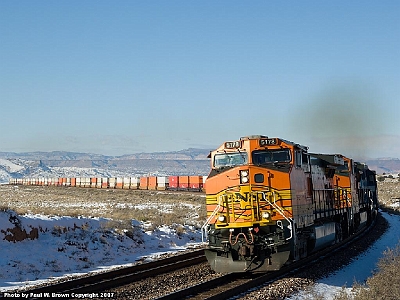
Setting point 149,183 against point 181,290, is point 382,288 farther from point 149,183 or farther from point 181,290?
point 149,183

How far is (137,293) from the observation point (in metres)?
12.5

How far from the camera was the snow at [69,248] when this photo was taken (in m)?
16.1

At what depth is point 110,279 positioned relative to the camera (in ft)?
47.0

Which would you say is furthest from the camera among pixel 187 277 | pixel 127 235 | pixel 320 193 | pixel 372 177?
pixel 372 177

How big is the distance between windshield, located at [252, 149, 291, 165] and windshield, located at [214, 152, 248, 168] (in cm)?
33

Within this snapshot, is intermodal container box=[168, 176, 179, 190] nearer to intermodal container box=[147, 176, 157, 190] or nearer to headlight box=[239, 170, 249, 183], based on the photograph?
intermodal container box=[147, 176, 157, 190]

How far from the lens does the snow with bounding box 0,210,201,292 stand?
52.7ft

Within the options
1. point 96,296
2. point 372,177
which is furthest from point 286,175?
point 372,177

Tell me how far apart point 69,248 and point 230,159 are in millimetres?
7583

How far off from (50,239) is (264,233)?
9.05 m

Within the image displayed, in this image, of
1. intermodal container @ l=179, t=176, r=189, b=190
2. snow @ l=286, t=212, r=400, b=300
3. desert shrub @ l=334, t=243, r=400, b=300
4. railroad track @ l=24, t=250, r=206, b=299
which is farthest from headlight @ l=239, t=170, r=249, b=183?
intermodal container @ l=179, t=176, r=189, b=190

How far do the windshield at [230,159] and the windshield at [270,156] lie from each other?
332 mm

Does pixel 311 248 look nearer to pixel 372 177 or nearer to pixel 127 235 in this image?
pixel 127 235

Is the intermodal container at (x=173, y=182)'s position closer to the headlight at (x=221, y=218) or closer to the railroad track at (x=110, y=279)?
the railroad track at (x=110, y=279)
